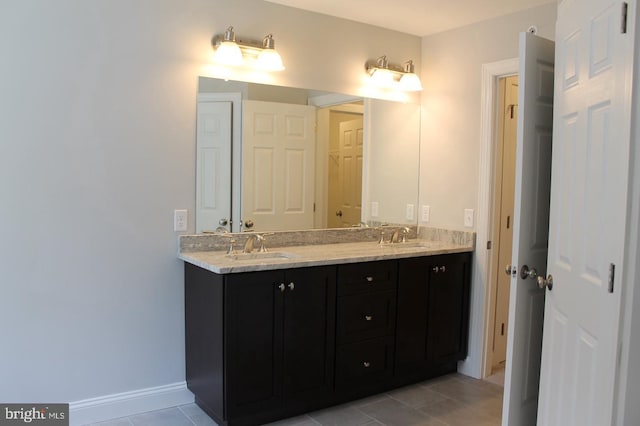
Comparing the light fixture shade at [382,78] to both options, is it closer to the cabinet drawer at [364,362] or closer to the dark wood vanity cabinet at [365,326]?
the dark wood vanity cabinet at [365,326]

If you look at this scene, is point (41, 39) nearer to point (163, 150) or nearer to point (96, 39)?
point (96, 39)

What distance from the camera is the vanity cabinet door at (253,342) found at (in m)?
2.67

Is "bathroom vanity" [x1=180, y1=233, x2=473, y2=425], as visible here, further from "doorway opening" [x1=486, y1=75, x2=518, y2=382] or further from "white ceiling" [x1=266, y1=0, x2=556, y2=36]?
"white ceiling" [x1=266, y1=0, x2=556, y2=36]

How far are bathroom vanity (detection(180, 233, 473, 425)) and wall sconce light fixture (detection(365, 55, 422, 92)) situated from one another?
1186 millimetres

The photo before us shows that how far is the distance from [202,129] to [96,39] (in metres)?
0.72

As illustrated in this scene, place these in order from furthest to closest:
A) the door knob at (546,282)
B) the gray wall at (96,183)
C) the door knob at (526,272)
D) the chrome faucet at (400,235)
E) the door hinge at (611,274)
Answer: the chrome faucet at (400,235) < the gray wall at (96,183) < the door knob at (526,272) < the door knob at (546,282) < the door hinge at (611,274)

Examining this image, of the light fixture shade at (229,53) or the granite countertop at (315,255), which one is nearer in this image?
the granite countertop at (315,255)

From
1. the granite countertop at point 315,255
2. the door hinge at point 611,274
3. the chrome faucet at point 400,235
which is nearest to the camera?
the door hinge at point 611,274

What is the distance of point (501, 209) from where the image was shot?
3713 millimetres

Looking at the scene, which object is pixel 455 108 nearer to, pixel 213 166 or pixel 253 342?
pixel 213 166

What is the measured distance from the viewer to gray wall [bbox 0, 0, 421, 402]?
8.58 ft

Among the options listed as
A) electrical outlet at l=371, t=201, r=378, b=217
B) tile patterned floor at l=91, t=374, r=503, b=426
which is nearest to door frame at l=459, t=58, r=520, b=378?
tile patterned floor at l=91, t=374, r=503, b=426

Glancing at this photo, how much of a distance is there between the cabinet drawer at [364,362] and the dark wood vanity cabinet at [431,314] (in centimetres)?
10

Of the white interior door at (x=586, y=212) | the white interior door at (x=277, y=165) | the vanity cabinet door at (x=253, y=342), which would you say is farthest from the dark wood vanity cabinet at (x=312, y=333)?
the white interior door at (x=586, y=212)
